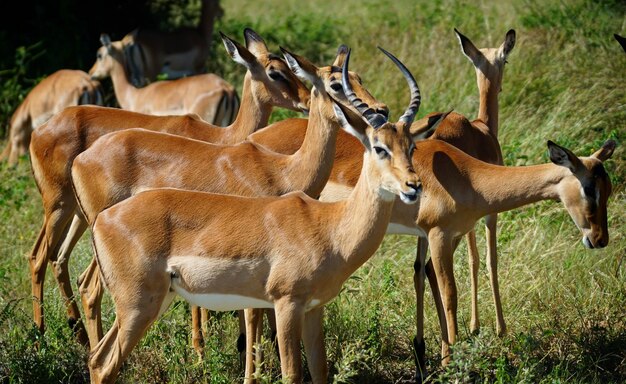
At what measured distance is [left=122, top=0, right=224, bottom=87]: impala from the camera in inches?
471

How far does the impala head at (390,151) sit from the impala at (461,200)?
55cm

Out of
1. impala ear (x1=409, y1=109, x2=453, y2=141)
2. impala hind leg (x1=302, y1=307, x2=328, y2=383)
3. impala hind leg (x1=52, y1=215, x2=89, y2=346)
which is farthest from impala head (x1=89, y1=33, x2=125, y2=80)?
impala hind leg (x1=302, y1=307, x2=328, y2=383)

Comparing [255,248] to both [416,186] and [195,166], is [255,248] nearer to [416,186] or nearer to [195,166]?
[416,186]

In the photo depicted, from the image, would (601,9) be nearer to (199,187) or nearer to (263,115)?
(263,115)

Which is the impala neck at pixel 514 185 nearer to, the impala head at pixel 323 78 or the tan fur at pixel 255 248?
the impala head at pixel 323 78

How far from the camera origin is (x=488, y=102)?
6699 mm

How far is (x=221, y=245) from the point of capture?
4.64 m

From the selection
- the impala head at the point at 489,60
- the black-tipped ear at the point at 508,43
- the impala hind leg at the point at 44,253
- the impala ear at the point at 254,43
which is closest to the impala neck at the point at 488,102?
the impala head at the point at 489,60

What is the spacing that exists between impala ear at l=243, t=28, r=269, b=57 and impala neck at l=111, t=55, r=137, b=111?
10.6 feet

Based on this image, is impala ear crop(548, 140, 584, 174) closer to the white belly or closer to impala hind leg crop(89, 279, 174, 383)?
the white belly

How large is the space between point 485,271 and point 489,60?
1353 mm

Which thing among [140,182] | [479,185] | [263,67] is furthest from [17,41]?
[479,185]

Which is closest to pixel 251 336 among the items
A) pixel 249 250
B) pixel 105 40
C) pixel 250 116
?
pixel 249 250

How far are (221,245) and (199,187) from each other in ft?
3.24
